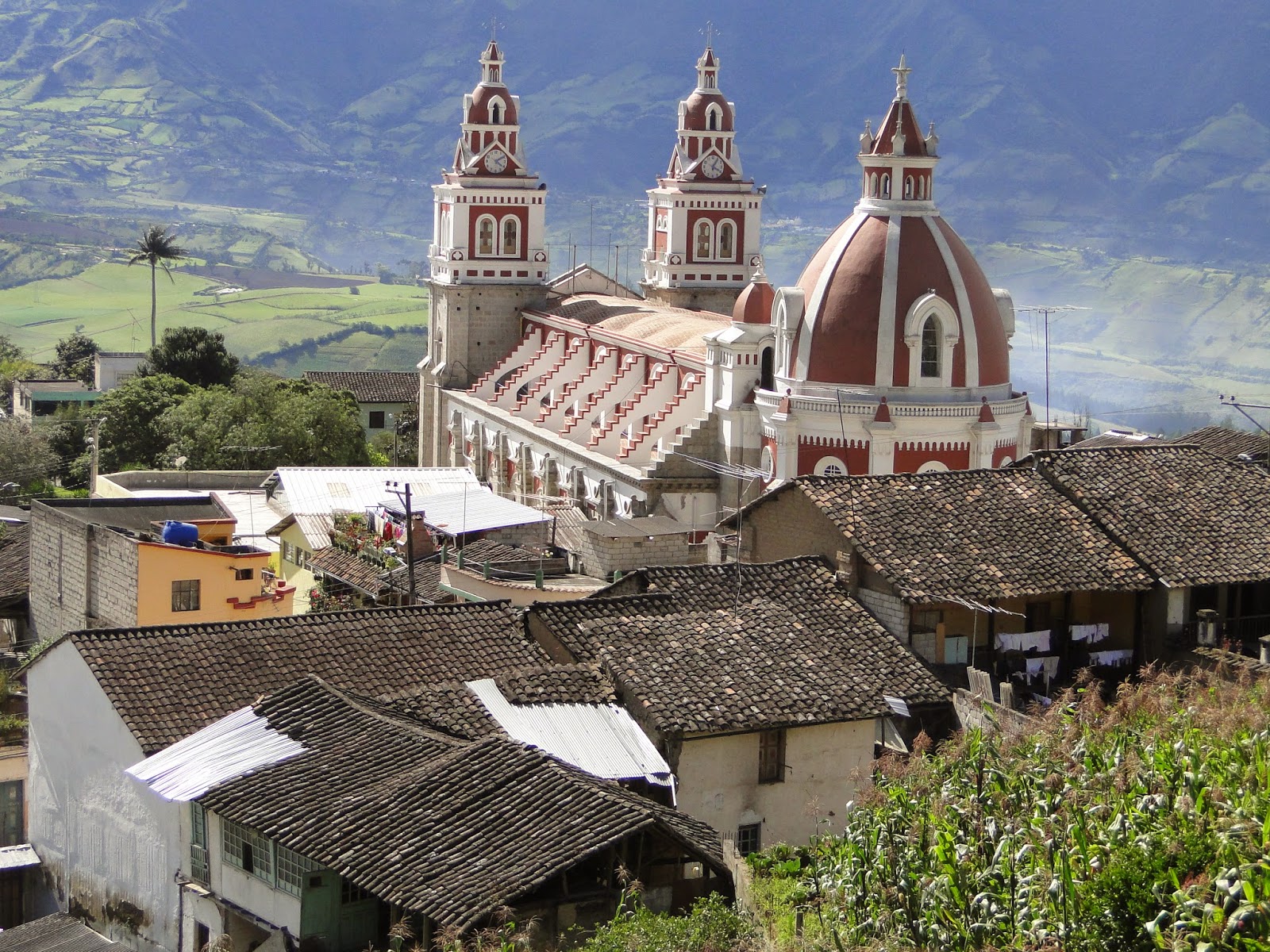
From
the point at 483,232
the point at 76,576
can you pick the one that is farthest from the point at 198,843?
the point at 483,232

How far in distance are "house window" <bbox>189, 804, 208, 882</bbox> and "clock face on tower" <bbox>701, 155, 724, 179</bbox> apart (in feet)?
164

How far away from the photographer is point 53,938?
22.7 metres

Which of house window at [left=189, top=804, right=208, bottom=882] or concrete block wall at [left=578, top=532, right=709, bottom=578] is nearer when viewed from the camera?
house window at [left=189, top=804, right=208, bottom=882]

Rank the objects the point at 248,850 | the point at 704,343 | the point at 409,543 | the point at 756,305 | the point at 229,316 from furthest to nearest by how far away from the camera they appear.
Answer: the point at 229,316 → the point at 704,343 → the point at 756,305 → the point at 409,543 → the point at 248,850

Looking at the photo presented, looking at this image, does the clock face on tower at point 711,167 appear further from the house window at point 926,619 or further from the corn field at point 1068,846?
the corn field at point 1068,846

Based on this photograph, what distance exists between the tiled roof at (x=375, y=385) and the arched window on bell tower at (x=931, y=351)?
43004 millimetres

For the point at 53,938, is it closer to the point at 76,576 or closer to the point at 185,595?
the point at 185,595

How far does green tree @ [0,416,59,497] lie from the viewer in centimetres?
7219

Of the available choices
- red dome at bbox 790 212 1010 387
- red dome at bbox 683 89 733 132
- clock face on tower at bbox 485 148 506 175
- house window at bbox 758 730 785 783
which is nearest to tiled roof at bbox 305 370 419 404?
clock face on tower at bbox 485 148 506 175

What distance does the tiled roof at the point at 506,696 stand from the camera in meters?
22.2

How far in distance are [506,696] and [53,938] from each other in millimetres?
5474

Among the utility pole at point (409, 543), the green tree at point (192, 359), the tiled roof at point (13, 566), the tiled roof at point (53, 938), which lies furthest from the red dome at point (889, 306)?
the green tree at point (192, 359)

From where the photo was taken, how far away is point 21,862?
2506 centimetres

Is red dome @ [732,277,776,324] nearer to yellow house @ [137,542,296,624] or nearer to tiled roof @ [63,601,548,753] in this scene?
yellow house @ [137,542,296,624]
